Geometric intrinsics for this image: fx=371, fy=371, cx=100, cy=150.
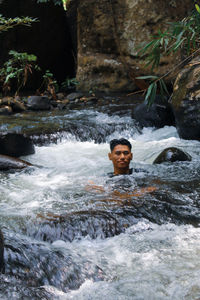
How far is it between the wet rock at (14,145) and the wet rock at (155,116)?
2809mm

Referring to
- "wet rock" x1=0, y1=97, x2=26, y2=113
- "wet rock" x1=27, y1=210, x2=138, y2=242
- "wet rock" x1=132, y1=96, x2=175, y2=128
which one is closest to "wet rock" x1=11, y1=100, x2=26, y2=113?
"wet rock" x1=0, y1=97, x2=26, y2=113

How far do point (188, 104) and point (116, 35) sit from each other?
5.77m

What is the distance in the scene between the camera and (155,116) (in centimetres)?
805

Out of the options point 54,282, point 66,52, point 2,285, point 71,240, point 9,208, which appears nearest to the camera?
point 2,285

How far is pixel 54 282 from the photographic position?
7.77 feet

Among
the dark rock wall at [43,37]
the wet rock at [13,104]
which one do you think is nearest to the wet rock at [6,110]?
the wet rock at [13,104]

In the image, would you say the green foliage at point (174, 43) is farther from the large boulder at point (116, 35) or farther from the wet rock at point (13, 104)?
the large boulder at point (116, 35)

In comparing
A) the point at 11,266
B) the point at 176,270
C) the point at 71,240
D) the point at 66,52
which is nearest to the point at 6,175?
the point at 71,240

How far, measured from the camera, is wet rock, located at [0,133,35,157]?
607 cm

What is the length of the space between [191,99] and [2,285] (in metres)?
5.27

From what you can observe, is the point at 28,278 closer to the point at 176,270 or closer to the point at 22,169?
the point at 176,270

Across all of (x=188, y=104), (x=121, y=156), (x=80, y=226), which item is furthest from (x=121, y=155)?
(x=188, y=104)

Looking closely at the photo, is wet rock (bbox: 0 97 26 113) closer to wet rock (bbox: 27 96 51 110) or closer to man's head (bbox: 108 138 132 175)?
wet rock (bbox: 27 96 51 110)

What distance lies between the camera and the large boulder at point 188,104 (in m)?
6.62
